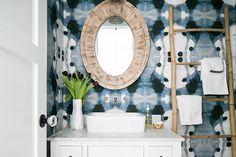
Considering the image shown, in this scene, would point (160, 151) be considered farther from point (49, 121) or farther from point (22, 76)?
point (22, 76)

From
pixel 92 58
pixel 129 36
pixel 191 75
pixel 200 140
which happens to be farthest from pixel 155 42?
pixel 200 140

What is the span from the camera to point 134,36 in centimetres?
213

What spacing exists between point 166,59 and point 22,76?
1.46 metres

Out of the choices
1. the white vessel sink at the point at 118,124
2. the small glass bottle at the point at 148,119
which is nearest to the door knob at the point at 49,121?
the white vessel sink at the point at 118,124

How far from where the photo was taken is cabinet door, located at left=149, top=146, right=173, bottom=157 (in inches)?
61.6

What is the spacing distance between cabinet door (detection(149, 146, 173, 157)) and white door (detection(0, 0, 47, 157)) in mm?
740

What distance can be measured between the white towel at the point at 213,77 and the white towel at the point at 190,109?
0.39 feet

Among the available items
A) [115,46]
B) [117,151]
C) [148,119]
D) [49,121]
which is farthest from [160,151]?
[115,46]

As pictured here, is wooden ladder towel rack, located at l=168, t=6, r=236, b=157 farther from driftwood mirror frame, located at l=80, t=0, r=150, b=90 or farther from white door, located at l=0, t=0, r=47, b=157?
white door, located at l=0, t=0, r=47, b=157

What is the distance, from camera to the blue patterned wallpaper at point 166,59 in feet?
6.97

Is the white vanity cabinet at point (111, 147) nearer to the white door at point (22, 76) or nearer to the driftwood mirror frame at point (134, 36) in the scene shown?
the white door at point (22, 76)

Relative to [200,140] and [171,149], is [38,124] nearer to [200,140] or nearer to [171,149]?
[171,149]

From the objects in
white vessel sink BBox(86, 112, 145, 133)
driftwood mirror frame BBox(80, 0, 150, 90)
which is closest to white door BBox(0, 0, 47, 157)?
white vessel sink BBox(86, 112, 145, 133)

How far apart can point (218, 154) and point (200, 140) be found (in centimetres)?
21
